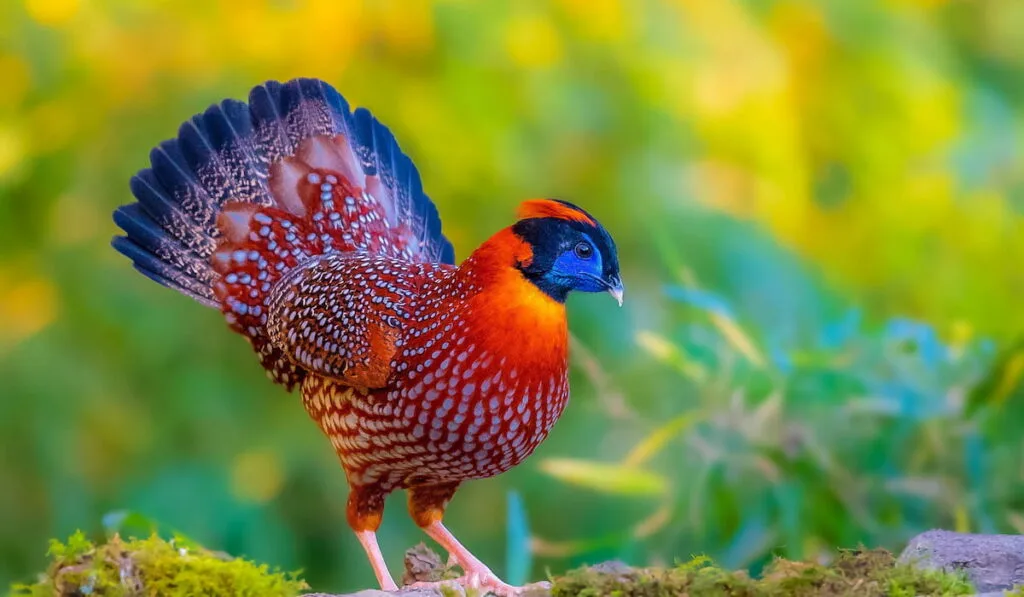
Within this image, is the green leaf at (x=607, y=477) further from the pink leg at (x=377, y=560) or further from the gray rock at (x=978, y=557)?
the gray rock at (x=978, y=557)

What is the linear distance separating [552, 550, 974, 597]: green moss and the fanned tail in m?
1.26

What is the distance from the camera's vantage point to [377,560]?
8.12 feet

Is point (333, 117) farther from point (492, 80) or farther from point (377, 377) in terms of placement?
point (492, 80)

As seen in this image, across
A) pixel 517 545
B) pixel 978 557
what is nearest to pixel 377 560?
pixel 517 545

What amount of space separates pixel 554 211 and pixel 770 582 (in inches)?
30.9

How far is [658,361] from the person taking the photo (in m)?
4.00

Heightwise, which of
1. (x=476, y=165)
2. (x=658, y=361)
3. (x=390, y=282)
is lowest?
(x=390, y=282)

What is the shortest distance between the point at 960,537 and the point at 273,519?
96.3 inches

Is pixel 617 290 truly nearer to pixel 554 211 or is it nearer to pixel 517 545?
pixel 554 211

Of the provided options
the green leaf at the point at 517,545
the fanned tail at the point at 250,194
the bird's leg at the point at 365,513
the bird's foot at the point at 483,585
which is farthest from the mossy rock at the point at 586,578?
the green leaf at the point at 517,545

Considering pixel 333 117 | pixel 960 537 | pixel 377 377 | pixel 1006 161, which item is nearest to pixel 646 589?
pixel 960 537

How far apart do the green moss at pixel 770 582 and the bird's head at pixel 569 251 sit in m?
0.58

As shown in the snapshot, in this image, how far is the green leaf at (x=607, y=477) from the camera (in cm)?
370

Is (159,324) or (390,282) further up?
(159,324)
